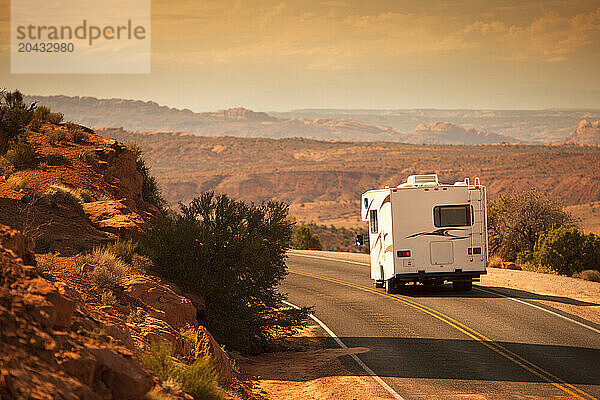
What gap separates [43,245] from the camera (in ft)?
42.9

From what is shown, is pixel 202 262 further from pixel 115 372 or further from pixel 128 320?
pixel 115 372

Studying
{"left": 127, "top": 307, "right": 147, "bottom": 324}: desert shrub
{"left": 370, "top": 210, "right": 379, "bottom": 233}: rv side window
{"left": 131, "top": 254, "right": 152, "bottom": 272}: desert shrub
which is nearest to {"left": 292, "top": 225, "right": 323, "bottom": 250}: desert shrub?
{"left": 370, "top": 210, "right": 379, "bottom": 233}: rv side window

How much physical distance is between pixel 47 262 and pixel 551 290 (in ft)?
61.8

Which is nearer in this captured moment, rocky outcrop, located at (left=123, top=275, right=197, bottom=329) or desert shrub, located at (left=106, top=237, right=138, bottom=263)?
rocky outcrop, located at (left=123, top=275, right=197, bottom=329)

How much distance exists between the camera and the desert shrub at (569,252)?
29578 millimetres

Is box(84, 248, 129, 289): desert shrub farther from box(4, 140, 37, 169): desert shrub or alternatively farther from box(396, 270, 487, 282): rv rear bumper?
box(396, 270, 487, 282): rv rear bumper

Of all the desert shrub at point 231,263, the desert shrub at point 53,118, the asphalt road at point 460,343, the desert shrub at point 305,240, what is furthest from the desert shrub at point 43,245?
the desert shrub at point 305,240

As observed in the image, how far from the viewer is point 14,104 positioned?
20922mm

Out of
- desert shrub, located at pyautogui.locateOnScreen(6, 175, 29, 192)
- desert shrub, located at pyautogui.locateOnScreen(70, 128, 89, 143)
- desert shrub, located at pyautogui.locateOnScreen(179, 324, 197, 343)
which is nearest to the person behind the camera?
desert shrub, located at pyautogui.locateOnScreen(179, 324, 197, 343)

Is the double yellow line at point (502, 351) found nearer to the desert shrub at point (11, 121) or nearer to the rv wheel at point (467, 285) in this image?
the rv wheel at point (467, 285)

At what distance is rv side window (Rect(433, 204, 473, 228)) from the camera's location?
70.4 feet

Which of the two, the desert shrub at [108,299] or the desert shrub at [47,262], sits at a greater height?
the desert shrub at [47,262]

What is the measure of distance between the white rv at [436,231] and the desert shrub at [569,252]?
34.3ft

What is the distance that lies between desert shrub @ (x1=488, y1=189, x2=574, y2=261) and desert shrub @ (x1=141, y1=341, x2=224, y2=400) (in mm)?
30007
